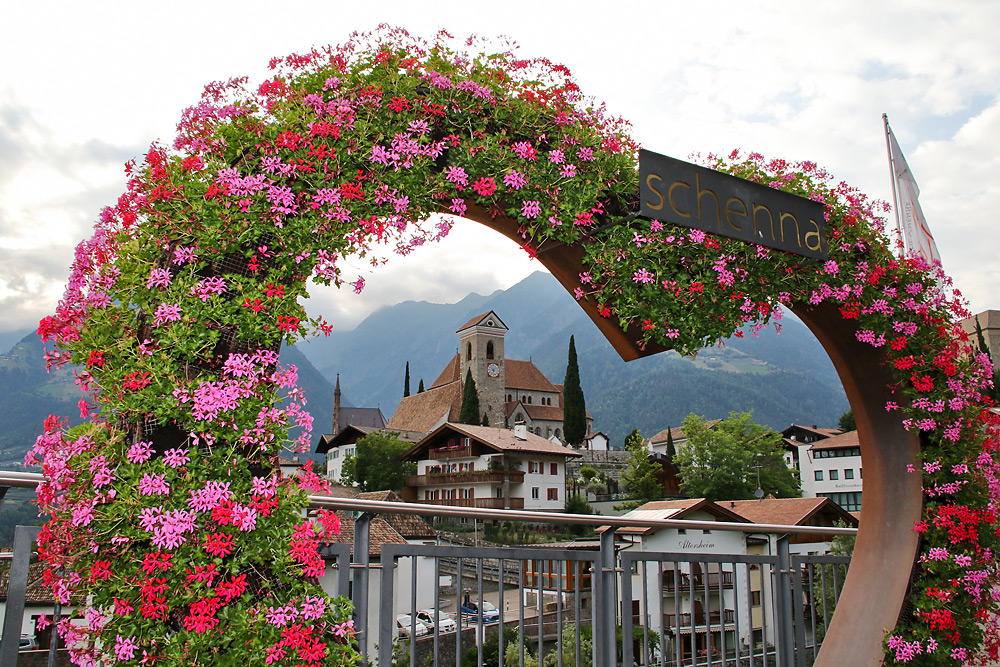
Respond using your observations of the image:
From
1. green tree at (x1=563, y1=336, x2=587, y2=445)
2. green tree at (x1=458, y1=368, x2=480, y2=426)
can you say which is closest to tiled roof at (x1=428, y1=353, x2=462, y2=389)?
green tree at (x1=458, y1=368, x2=480, y2=426)

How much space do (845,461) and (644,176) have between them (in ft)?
143

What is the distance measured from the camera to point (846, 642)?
3.69 metres

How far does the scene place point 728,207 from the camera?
10.1 ft

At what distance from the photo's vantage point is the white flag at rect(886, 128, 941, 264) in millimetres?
5207

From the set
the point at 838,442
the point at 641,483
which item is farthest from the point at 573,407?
the point at 838,442

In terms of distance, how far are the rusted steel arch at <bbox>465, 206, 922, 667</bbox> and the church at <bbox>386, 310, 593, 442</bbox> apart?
57.1 m

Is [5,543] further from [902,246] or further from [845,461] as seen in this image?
[845,461]

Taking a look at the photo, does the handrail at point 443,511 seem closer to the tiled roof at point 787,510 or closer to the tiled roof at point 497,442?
the tiled roof at point 787,510

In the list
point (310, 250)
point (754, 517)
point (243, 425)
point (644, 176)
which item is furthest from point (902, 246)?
point (754, 517)

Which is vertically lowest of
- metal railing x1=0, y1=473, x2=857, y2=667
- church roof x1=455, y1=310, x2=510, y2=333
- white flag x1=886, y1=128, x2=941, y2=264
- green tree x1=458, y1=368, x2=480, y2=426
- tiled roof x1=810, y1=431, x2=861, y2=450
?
metal railing x1=0, y1=473, x2=857, y2=667

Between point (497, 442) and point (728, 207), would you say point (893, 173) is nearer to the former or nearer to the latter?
point (728, 207)

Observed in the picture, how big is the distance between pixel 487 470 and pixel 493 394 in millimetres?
27977

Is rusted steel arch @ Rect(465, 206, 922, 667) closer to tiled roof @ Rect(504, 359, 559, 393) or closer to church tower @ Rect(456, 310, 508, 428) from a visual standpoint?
church tower @ Rect(456, 310, 508, 428)

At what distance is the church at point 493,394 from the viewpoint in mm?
62812
